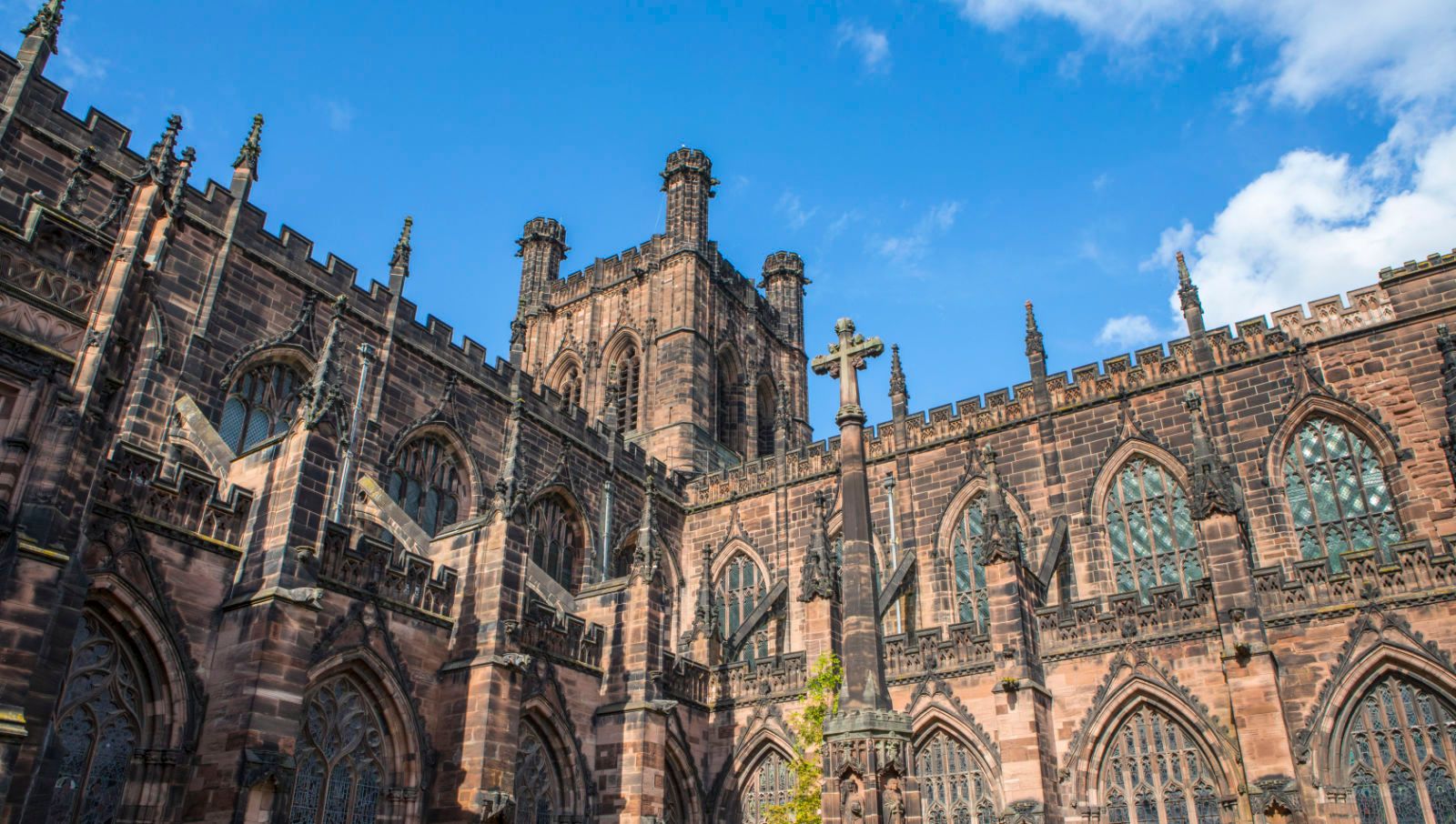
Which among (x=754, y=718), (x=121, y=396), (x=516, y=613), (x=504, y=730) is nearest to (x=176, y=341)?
(x=121, y=396)

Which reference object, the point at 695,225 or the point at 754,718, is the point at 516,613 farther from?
the point at 695,225

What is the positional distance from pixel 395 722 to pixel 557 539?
1018 cm

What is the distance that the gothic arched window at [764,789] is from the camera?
2017cm

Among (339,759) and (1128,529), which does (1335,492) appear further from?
(339,759)

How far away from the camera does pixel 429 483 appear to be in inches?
856

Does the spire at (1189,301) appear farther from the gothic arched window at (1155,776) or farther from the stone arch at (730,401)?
the stone arch at (730,401)

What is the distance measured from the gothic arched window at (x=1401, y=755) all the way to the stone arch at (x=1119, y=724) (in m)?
2.10

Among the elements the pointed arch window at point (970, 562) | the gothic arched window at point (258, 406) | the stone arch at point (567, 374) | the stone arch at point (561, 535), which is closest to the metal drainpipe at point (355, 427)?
the gothic arched window at point (258, 406)

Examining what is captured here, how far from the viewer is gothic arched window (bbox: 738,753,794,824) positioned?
794 inches

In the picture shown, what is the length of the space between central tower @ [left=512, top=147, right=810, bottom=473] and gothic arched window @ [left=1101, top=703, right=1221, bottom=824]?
15.0 metres

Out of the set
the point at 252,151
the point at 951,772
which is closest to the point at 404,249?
the point at 252,151

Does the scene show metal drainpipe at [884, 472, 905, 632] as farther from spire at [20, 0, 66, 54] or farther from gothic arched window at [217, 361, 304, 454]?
spire at [20, 0, 66, 54]

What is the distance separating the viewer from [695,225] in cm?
3509

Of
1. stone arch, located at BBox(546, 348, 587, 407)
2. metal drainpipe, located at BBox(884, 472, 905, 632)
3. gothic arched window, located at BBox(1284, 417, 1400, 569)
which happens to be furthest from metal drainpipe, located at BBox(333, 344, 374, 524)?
gothic arched window, located at BBox(1284, 417, 1400, 569)
